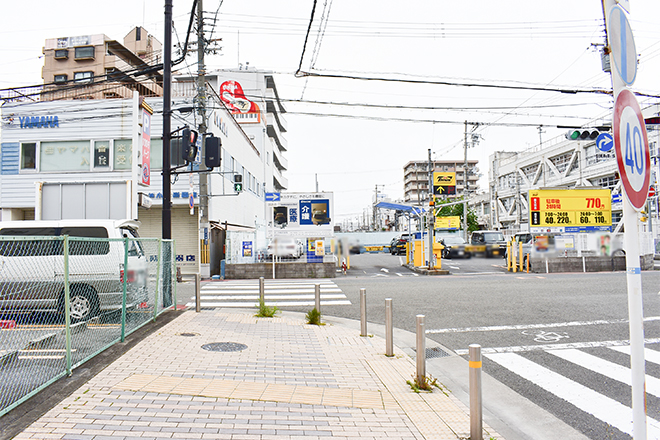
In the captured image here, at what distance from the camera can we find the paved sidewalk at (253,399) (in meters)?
3.84

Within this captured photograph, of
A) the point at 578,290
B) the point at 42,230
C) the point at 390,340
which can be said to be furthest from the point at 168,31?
the point at 578,290

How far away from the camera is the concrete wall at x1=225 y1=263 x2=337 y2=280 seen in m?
20.8

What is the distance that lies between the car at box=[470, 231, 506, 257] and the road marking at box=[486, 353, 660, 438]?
26947 mm

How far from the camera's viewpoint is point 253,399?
4.54m

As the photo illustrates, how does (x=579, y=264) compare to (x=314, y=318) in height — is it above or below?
above

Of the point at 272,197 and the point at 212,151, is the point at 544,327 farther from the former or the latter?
the point at 272,197

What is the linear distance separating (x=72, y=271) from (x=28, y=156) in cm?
2027

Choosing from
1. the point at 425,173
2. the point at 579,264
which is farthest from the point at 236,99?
the point at 425,173

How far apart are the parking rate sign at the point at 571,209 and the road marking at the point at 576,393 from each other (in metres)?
20.5

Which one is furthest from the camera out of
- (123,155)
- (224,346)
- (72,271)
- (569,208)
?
(569,208)

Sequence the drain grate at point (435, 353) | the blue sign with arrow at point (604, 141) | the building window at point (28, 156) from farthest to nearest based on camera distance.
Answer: the building window at point (28, 156), the blue sign with arrow at point (604, 141), the drain grate at point (435, 353)

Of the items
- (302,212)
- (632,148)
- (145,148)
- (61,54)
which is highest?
(61,54)

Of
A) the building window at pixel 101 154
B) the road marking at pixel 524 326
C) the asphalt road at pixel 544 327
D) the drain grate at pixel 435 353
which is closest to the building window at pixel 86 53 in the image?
the building window at pixel 101 154

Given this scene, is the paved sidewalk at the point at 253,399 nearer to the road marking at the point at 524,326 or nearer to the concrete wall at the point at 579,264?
the road marking at the point at 524,326
